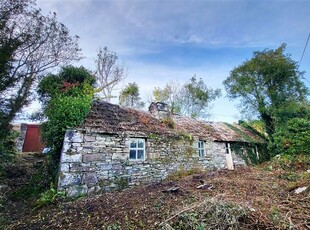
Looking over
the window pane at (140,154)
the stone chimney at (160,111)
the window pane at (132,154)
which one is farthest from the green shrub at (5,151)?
the stone chimney at (160,111)

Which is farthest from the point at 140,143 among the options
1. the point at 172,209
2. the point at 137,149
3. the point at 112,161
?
the point at 172,209

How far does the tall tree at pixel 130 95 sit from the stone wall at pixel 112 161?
11540mm

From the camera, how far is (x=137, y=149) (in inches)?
327

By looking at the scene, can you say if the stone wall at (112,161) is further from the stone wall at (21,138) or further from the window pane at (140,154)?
the stone wall at (21,138)

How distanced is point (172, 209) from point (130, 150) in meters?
4.41

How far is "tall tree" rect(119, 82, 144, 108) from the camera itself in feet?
66.1

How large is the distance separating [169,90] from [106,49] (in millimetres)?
9560

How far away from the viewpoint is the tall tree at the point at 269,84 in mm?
14219

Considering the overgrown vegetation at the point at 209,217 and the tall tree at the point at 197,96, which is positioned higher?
the tall tree at the point at 197,96

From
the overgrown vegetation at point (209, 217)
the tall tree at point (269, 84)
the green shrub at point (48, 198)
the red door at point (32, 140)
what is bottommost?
the green shrub at point (48, 198)

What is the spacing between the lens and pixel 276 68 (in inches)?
580

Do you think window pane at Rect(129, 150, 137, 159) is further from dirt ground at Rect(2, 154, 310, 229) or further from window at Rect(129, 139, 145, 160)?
dirt ground at Rect(2, 154, 310, 229)

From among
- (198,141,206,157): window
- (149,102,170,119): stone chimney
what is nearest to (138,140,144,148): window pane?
(149,102,170,119): stone chimney

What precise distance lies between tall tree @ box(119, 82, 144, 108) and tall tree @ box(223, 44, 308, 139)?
34.5 feet
